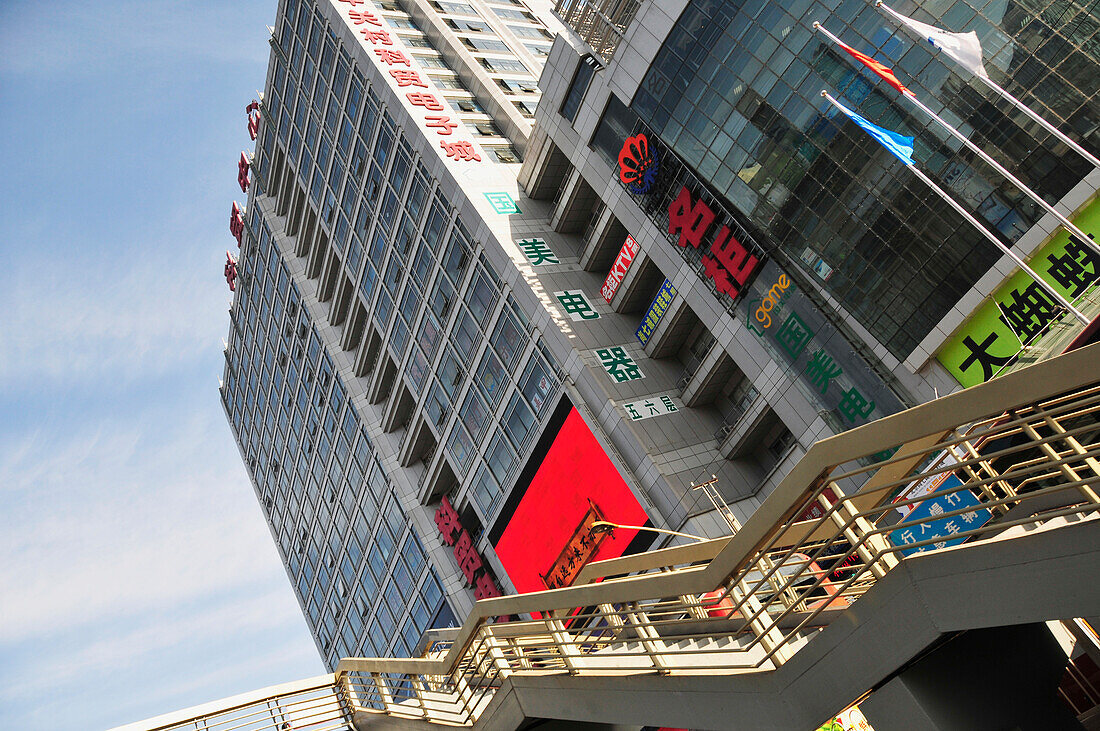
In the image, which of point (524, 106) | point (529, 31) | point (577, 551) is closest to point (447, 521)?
point (577, 551)

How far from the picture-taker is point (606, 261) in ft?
141

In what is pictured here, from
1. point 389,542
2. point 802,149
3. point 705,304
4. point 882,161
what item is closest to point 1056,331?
point 882,161

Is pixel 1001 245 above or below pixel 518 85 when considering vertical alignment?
below

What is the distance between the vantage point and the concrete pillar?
6633 mm

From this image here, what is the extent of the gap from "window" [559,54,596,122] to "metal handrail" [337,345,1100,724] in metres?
32.5

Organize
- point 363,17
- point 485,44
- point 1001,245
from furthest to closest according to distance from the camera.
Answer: point 485,44 → point 363,17 → point 1001,245

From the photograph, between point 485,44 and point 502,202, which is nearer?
point 502,202

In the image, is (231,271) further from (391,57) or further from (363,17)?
(391,57)

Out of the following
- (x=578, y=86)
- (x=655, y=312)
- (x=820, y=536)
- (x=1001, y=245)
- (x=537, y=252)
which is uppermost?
(x=578, y=86)

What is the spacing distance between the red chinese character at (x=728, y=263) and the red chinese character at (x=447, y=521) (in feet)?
74.5

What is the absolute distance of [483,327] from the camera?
140 ft

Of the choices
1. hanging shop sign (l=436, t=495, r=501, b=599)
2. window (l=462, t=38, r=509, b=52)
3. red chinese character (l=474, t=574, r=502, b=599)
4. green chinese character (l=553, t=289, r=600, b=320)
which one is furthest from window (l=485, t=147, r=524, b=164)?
red chinese character (l=474, t=574, r=502, b=599)

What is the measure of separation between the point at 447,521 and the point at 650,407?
17729 millimetres

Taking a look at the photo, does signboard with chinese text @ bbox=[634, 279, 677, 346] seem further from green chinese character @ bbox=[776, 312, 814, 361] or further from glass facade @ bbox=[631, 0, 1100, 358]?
green chinese character @ bbox=[776, 312, 814, 361]
